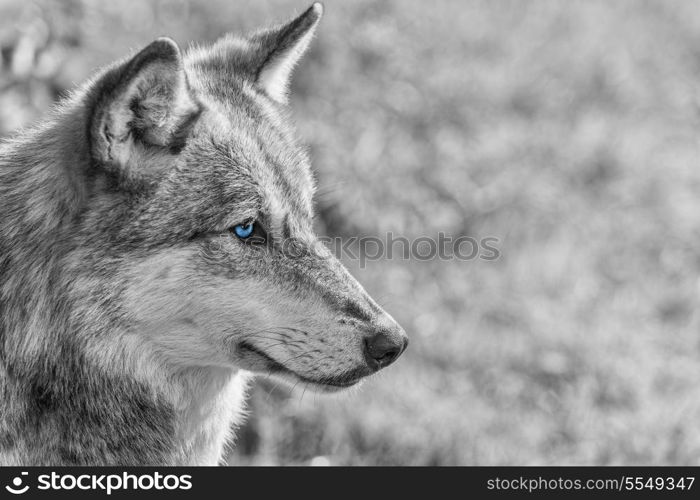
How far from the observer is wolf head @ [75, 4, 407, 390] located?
11.7ft

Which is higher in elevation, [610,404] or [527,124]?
[527,124]

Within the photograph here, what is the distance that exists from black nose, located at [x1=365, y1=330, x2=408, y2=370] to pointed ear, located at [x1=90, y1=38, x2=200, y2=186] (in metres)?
1.17

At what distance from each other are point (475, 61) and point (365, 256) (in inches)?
124

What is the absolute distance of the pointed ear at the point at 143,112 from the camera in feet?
11.1

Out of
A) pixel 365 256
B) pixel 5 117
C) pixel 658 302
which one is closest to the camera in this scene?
pixel 5 117

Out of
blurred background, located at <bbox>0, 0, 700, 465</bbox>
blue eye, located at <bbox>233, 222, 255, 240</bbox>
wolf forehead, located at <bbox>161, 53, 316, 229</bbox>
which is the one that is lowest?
blurred background, located at <bbox>0, 0, 700, 465</bbox>

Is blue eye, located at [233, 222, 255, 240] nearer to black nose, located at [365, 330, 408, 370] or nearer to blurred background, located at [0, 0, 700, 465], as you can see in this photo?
black nose, located at [365, 330, 408, 370]

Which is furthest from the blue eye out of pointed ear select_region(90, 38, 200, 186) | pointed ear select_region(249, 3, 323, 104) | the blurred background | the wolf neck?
the blurred background

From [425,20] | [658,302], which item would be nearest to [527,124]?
[425,20]

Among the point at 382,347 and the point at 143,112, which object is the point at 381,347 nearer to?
the point at 382,347

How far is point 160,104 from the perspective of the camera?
11.8 feet

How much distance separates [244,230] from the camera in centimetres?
382
